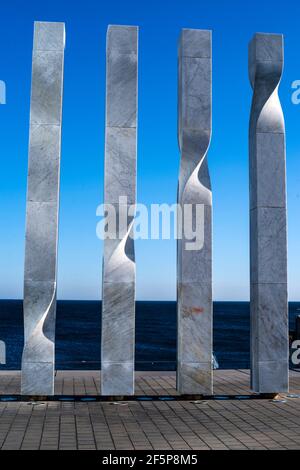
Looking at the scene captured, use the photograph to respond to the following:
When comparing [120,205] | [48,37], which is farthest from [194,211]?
[48,37]

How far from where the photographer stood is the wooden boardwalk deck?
1076 cm

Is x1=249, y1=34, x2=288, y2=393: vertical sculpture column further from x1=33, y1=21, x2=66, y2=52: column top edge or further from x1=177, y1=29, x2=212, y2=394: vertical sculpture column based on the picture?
x1=33, y1=21, x2=66, y2=52: column top edge

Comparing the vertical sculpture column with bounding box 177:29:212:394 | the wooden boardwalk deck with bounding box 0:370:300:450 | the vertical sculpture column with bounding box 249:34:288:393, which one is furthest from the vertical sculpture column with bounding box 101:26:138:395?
the vertical sculpture column with bounding box 249:34:288:393

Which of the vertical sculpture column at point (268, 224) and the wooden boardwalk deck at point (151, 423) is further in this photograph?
the vertical sculpture column at point (268, 224)

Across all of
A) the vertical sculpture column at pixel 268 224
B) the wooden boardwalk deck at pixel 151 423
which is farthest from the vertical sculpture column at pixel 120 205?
the vertical sculpture column at pixel 268 224

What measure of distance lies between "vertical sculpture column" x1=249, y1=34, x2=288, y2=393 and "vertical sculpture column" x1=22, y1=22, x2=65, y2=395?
16.7ft

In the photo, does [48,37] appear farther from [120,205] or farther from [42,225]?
[42,225]

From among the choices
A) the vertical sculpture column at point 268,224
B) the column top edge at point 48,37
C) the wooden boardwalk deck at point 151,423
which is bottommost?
the wooden boardwalk deck at point 151,423

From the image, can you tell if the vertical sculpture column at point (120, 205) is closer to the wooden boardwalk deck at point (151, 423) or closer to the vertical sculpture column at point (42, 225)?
the wooden boardwalk deck at point (151, 423)

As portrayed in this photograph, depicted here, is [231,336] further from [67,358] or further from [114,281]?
[114,281]

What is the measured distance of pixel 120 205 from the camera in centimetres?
1596

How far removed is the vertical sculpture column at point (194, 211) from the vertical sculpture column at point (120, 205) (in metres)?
1.24

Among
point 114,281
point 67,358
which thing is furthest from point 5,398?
point 67,358

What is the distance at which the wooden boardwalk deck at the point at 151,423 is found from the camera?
10.8 metres
